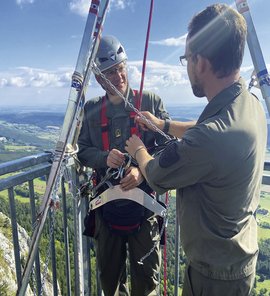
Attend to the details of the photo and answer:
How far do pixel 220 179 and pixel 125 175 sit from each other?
1.16 m

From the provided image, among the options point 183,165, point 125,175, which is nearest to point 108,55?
point 125,175

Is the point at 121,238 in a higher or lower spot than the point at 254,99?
lower

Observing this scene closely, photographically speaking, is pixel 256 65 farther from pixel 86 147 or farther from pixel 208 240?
pixel 86 147

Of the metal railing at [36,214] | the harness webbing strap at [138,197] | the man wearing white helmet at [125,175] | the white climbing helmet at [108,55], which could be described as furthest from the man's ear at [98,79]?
the harness webbing strap at [138,197]

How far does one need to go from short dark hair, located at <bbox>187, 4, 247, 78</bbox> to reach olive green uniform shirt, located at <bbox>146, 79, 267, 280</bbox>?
5.2 inches

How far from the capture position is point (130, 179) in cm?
250

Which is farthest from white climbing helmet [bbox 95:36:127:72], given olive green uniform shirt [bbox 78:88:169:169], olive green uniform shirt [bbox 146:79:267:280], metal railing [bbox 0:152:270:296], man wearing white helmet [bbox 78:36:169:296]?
olive green uniform shirt [bbox 146:79:267:280]

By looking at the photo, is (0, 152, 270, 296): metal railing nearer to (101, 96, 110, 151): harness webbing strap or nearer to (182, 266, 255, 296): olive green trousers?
(101, 96, 110, 151): harness webbing strap

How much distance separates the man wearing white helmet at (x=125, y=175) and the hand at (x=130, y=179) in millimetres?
63

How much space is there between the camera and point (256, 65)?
188 centimetres

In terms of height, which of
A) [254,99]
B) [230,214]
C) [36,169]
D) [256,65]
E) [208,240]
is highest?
[256,65]

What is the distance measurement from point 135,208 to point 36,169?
922 millimetres

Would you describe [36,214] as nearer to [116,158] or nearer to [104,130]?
[116,158]

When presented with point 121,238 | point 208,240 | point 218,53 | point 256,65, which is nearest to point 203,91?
point 218,53
